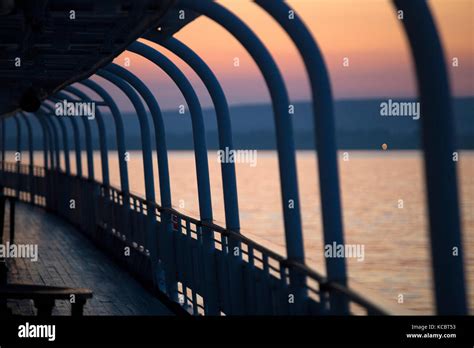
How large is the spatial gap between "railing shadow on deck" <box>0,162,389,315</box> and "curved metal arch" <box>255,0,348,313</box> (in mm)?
136

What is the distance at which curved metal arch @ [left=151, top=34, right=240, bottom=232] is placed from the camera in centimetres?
918

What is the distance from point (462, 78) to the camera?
611 centimetres

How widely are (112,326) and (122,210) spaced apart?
326 inches

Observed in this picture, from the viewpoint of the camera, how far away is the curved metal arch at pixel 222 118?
361 inches

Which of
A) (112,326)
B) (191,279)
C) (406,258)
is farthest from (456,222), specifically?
(406,258)

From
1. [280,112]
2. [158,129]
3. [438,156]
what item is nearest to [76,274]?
[158,129]

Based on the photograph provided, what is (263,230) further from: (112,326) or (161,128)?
(112,326)

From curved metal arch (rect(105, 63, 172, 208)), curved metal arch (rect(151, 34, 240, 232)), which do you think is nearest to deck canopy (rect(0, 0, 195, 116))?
curved metal arch (rect(151, 34, 240, 232))

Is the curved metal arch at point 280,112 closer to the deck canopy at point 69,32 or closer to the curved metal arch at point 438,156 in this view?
the deck canopy at point 69,32

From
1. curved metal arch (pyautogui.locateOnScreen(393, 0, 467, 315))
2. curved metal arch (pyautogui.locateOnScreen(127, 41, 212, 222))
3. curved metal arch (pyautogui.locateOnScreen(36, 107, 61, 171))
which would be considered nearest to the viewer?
curved metal arch (pyautogui.locateOnScreen(393, 0, 467, 315))

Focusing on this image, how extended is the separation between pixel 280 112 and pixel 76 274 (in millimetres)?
7678

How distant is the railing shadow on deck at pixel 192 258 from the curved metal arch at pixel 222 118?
205mm

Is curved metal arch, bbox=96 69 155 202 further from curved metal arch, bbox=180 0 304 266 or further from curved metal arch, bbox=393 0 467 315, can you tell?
curved metal arch, bbox=393 0 467 315

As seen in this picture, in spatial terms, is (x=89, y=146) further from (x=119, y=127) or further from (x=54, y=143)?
(x=54, y=143)
